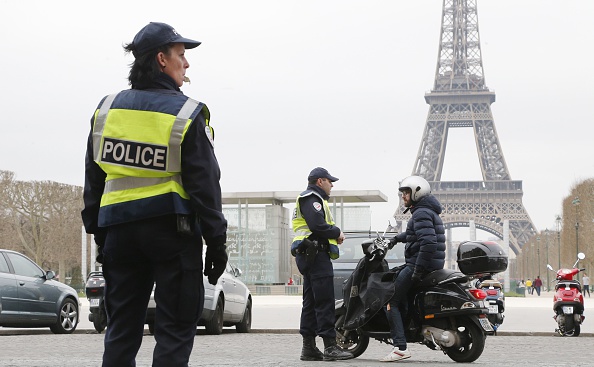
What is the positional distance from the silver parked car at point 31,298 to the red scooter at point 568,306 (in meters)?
6.65

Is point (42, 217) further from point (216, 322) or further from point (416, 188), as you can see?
point (416, 188)

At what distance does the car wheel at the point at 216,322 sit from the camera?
47.8ft

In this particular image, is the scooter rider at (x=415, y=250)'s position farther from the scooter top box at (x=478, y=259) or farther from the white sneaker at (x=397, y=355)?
the scooter top box at (x=478, y=259)

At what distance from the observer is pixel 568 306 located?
1483 cm

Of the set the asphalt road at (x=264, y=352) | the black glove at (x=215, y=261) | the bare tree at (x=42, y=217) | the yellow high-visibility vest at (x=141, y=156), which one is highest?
the bare tree at (x=42, y=217)

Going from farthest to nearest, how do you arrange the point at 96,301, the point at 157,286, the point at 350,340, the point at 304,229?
the point at 96,301 → the point at 350,340 → the point at 304,229 → the point at 157,286

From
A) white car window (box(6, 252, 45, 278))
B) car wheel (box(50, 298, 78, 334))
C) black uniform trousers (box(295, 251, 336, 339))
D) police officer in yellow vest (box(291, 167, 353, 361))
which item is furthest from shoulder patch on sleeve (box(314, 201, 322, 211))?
car wheel (box(50, 298, 78, 334))

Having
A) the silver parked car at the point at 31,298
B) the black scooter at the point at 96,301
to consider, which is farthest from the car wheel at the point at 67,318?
the black scooter at the point at 96,301

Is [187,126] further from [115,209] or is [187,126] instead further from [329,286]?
[329,286]

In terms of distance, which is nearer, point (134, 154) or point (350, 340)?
point (134, 154)

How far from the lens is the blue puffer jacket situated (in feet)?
31.6

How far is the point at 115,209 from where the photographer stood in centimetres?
425

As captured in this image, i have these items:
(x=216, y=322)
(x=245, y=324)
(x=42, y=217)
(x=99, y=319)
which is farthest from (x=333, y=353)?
(x=42, y=217)

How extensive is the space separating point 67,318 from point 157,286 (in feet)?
40.3
